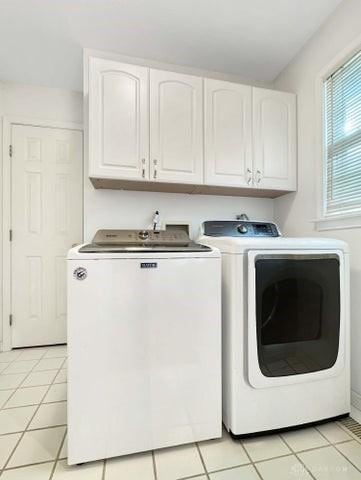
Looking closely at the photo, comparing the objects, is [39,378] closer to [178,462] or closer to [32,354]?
[32,354]

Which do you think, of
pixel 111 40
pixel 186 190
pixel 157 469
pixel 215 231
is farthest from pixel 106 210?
pixel 157 469

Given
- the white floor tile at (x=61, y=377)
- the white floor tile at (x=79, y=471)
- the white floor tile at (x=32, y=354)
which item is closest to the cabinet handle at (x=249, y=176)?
the white floor tile at (x=79, y=471)

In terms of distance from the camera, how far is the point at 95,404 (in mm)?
1100

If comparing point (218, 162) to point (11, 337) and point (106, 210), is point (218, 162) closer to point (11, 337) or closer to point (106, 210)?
point (106, 210)

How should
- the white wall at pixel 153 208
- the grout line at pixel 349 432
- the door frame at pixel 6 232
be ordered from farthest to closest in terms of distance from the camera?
1. the door frame at pixel 6 232
2. the white wall at pixel 153 208
3. the grout line at pixel 349 432

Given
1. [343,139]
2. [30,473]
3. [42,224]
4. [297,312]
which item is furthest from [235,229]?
[42,224]

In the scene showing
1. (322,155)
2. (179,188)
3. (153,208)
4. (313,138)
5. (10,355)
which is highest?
Answer: (313,138)

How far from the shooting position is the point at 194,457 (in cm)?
117

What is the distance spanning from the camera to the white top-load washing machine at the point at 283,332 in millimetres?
1246

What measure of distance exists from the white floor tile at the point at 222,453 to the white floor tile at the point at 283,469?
0.26 ft

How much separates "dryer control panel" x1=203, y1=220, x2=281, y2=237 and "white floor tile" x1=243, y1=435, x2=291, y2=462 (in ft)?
3.89

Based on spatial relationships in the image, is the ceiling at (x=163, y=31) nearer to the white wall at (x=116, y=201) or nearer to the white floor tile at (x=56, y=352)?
the white wall at (x=116, y=201)

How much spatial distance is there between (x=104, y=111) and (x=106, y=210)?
686mm

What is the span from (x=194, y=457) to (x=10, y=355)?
196 cm
